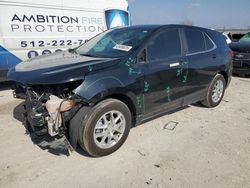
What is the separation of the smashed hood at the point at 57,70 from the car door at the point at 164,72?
63 centimetres

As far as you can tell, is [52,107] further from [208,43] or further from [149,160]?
[208,43]

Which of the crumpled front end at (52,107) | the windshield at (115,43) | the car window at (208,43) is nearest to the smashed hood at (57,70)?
the crumpled front end at (52,107)

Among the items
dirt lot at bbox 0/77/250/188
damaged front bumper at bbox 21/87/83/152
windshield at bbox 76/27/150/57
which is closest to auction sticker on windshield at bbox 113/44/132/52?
windshield at bbox 76/27/150/57

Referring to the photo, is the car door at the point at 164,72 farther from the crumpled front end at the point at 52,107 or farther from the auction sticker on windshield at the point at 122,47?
the crumpled front end at the point at 52,107

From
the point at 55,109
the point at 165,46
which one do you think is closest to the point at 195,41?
the point at 165,46

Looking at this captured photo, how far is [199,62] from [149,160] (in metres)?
2.17

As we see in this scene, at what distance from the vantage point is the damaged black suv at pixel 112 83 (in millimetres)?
3082

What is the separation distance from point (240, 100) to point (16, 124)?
4.94 m

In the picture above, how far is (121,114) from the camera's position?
3469 millimetres

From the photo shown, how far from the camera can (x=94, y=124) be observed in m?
3.17

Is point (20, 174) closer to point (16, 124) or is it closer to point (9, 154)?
point (9, 154)

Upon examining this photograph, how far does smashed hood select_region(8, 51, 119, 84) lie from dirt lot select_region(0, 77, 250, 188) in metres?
1.06

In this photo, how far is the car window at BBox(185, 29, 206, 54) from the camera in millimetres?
4516

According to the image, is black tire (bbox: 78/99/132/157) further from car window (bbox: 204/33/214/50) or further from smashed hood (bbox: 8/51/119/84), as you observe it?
car window (bbox: 204/33/214/50)
